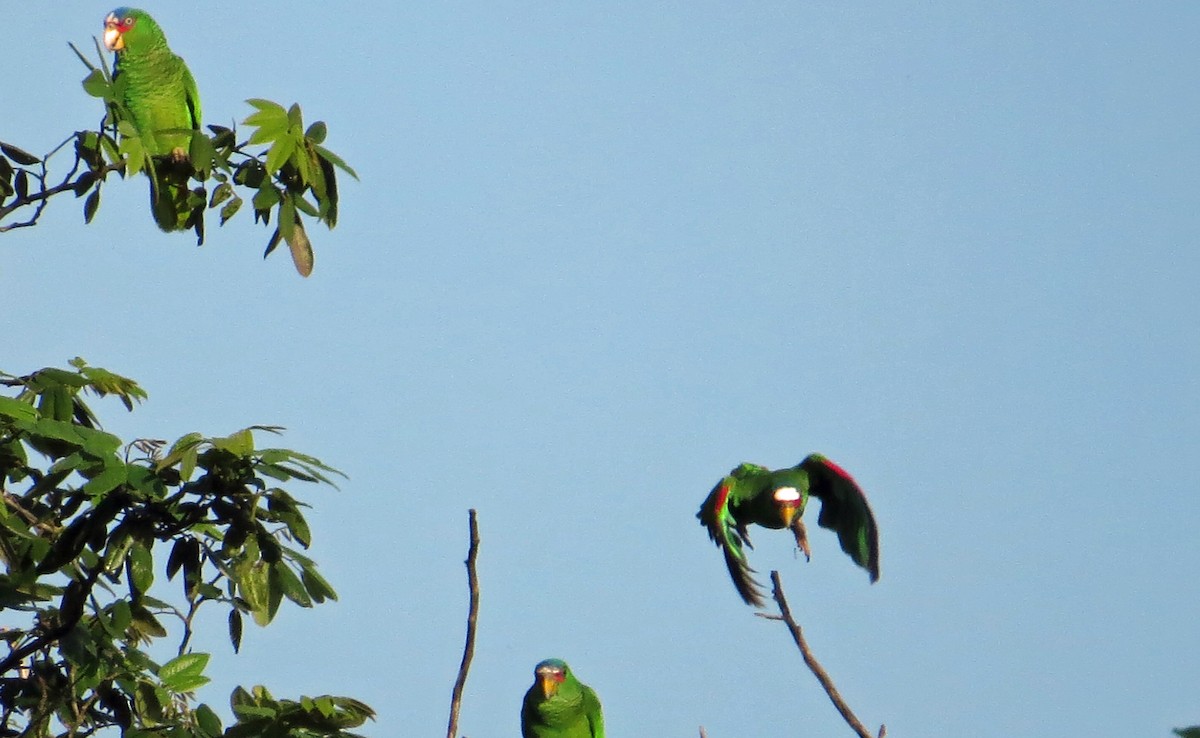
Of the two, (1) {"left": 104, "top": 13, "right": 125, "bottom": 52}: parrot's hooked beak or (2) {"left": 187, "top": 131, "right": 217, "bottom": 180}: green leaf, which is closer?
(2) {"left": 187, "top": 131, "right": 217, "bottom": 180}: green leaf

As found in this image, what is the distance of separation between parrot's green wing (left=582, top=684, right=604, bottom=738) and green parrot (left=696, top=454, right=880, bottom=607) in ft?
2.98

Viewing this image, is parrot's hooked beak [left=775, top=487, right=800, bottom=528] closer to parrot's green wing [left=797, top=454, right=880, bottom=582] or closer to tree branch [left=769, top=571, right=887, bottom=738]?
parrot's green wing [left=797, top=454, right=880, bottom=582]

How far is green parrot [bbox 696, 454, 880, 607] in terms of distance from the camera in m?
4.14

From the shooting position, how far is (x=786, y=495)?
421 centimetres

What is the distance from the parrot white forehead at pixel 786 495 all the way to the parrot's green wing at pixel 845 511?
0.66ft

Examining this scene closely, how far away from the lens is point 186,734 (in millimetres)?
2986

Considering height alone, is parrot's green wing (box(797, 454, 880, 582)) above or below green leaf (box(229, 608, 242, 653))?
above

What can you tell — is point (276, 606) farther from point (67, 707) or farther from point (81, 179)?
point (81, 179)

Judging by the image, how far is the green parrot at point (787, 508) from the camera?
414 centimetres

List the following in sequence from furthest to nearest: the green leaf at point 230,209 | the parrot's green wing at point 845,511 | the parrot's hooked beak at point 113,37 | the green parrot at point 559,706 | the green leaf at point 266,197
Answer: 1. the parrot's hooked beak at point 113,37
2. the green parrot at point 559,706
3. the parrot's green wing at point 845,511
4. the green leaf at point 230,209
5. the green leaf at point 266,197

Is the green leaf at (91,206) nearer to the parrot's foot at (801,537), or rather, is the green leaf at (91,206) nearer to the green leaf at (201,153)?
the green leaf at (201,153)

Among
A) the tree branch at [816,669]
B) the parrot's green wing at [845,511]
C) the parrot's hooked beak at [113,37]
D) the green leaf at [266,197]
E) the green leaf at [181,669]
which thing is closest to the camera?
the tree branch at [816,669]

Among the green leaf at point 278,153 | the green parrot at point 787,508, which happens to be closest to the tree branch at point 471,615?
the green leaf at point 278,153

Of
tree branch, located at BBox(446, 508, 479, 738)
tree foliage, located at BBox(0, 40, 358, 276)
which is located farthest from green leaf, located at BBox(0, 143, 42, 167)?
tree branch, located at BBox(446, 508, 479, 738)
